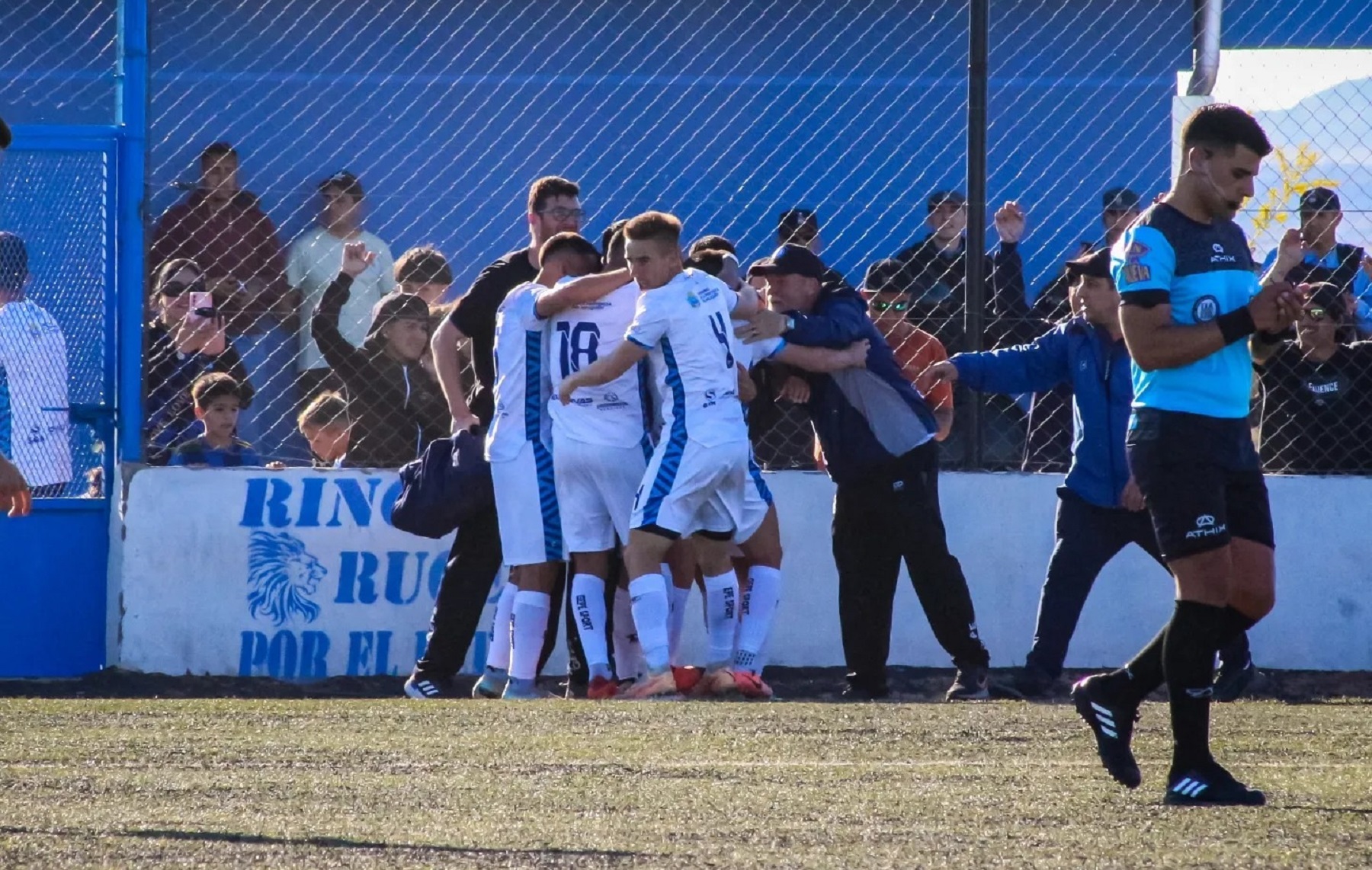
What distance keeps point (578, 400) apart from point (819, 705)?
1568 millimetres

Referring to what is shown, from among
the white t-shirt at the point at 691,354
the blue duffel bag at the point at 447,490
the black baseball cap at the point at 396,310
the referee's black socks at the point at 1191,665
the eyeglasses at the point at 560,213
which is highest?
the eyeglasses at the point at 560,213

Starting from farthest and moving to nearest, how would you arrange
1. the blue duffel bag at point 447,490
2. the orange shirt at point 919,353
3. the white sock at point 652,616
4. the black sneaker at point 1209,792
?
1. the orange shirt at point 919,353
2. the blue duffel bag at point 447,490
3. the white sock at point 652,616
4. the black sneaker at point 1209,792

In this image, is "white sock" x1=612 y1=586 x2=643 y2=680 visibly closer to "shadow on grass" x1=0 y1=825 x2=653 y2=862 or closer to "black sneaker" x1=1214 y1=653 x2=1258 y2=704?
"black sneaker" x1=1214 y1=653 x2=1258 y2=704

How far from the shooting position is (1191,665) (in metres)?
5.09

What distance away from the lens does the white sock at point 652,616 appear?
7.98 m

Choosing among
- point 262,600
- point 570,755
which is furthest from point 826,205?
point 570,755

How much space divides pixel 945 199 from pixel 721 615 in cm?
242

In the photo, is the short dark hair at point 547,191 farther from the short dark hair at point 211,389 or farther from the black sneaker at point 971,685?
the black sneaker at point 971,685

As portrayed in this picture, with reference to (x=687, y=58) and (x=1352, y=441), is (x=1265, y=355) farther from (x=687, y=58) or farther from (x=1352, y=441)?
(x=687, y=58)

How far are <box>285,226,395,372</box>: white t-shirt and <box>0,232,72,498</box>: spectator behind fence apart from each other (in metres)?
1.05

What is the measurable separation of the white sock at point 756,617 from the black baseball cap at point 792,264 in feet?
3.93

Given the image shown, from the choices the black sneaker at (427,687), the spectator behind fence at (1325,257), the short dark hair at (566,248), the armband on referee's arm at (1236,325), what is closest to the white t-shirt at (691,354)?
the short dark hair at (566,248)

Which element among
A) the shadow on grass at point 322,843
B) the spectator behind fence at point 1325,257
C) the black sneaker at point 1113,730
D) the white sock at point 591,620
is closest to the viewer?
the shadow on grass at point 322,843

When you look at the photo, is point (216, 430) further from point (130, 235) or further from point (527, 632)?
point (527, 632)
